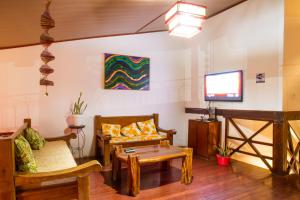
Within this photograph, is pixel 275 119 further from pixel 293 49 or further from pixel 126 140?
pixel 126 140

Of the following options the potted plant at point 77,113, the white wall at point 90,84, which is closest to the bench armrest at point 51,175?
the potted plant at point 77,113

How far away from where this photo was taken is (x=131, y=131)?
4605 millimetres

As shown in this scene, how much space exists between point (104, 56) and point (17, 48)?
1.63 metres

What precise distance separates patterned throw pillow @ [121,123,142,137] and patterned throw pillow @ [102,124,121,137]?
0.46ft

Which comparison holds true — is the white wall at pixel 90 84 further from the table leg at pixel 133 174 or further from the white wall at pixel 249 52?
the table leg at pixel 133 174

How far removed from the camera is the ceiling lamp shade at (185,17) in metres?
2.38

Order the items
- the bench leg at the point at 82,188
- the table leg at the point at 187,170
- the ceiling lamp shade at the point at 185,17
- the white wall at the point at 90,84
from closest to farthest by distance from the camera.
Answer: the bench leg at the point at 82,188 < the ceiling lamp shade at the point at 185,17 < the table leg at the point at 187,170 < the white wall at the point at 90,84

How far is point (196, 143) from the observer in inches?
183

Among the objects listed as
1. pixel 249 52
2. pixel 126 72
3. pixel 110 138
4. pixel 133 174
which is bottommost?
pixel 133 174

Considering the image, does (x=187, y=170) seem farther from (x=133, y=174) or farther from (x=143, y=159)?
(x=133, y=174)

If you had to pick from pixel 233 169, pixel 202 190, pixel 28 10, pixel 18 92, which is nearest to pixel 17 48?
pixel 18 92

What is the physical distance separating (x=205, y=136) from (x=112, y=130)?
1.96 meters

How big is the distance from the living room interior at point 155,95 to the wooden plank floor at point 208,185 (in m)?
0.02

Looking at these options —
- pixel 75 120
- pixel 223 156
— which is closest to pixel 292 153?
pixel 223 156
